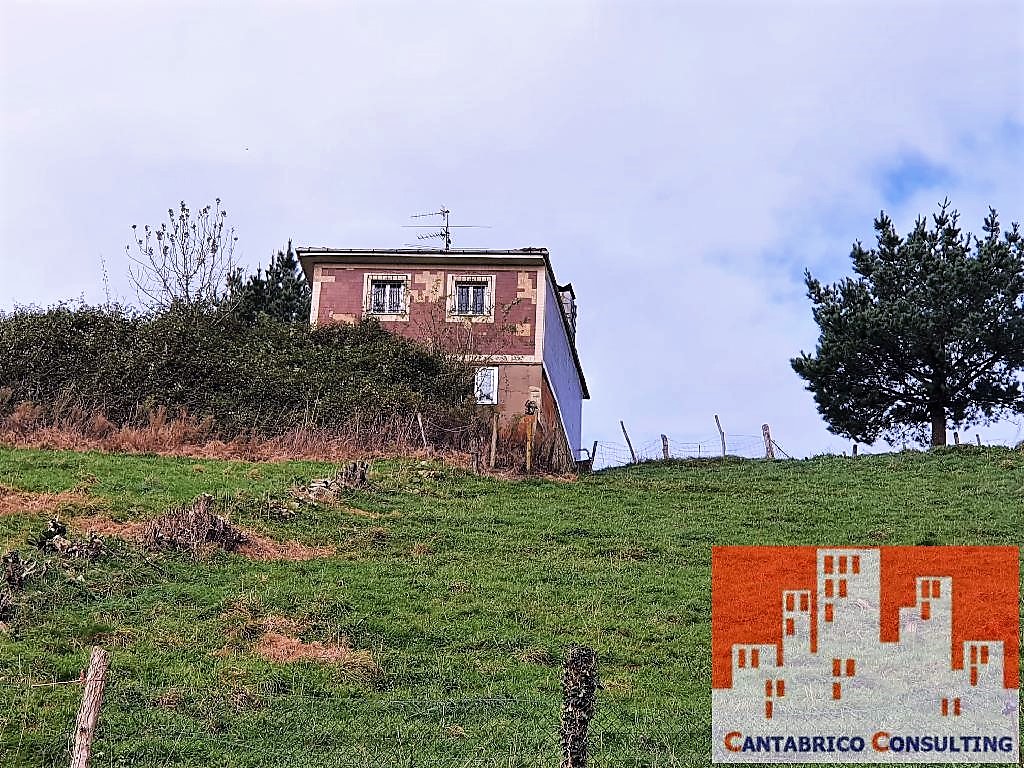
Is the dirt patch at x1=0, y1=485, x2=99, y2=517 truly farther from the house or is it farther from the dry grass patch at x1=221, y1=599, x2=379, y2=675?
the house

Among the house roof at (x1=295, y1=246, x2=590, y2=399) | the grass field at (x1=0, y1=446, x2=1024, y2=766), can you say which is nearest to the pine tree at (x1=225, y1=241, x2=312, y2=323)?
the house roof at (x1=295, y1=246, x2=590, y2=399)

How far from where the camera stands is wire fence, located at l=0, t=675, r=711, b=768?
1037 centimetres

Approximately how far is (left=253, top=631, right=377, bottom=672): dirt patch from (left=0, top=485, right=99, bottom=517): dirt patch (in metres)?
6.86

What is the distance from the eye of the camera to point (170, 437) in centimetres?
2747

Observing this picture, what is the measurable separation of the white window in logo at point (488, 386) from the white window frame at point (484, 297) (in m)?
1.52

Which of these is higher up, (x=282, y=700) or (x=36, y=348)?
(x=36, y=348)

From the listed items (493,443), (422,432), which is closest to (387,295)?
(422,432)

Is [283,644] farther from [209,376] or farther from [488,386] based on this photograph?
[488,386]

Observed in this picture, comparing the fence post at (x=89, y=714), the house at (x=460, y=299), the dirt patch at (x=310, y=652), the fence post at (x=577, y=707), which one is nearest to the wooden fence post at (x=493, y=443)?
the house at (x=460, y=299)

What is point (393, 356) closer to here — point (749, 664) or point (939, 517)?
point (939, 517)

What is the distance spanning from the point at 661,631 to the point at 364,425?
14756mm

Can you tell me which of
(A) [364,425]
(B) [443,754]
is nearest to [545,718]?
(B) [443,754]

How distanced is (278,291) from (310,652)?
1175 inches

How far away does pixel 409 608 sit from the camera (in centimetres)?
1505
